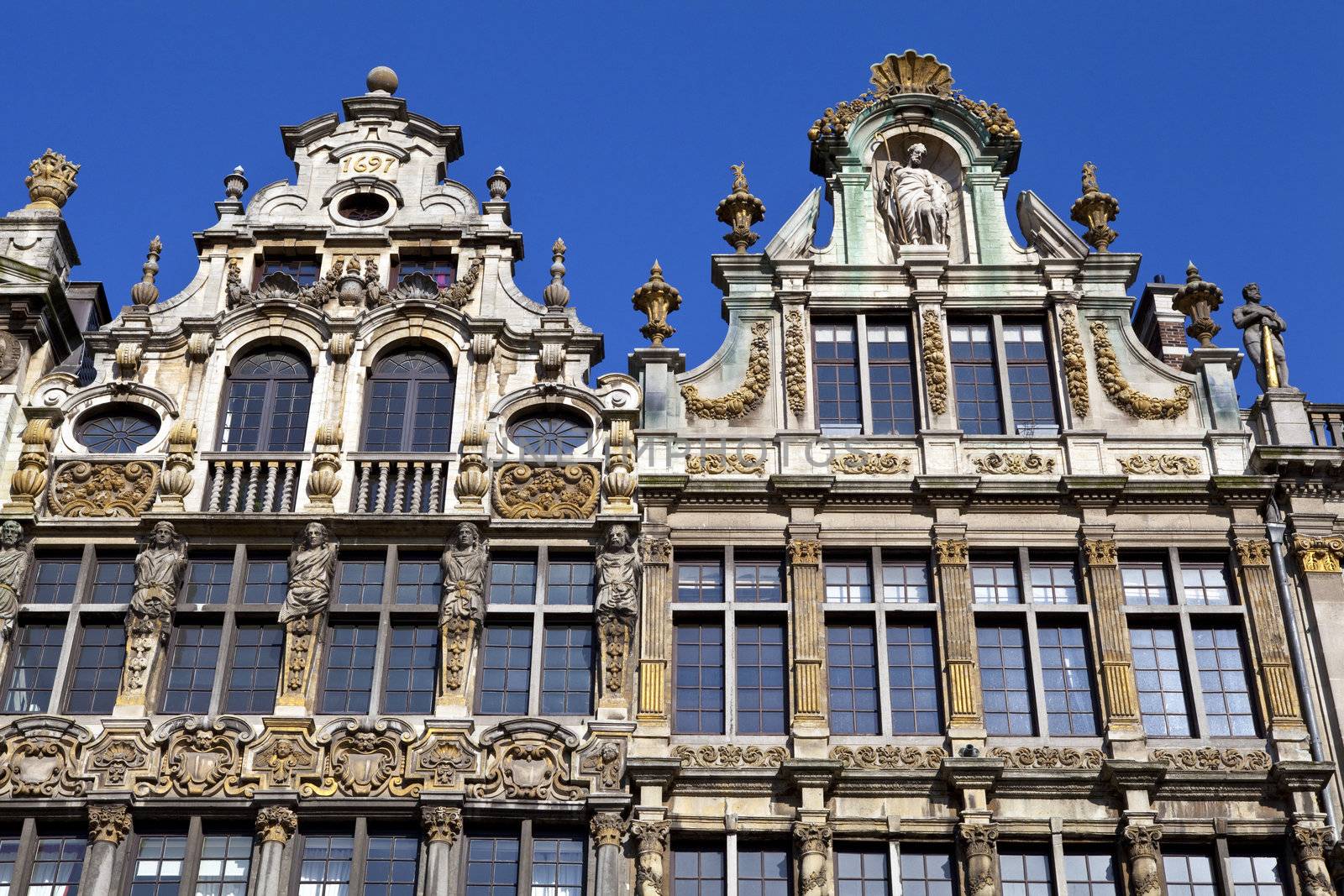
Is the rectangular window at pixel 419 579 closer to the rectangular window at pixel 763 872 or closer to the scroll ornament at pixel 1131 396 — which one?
the rectangular window at pixel 763 872

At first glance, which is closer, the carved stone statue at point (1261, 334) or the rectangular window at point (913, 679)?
the rectangular window at point (913, 679)

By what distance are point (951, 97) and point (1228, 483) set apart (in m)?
7.09

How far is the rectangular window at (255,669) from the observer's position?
68.3ft

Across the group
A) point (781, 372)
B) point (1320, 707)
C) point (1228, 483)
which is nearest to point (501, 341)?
point (781, 372)

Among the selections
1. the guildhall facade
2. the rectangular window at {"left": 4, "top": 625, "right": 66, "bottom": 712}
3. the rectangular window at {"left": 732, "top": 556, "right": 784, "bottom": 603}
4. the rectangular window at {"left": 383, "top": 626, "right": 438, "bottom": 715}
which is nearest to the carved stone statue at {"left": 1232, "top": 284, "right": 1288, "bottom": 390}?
the guildhall facade

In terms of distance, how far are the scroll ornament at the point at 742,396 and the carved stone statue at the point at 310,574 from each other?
4.66 m

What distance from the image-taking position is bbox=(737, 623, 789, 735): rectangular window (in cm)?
2070

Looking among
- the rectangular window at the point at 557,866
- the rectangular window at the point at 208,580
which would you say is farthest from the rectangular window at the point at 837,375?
the rectangular window at the point at 208,580

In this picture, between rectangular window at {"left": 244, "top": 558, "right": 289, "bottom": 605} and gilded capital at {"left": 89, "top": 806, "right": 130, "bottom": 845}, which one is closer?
gilded capital at {"left": 89, "top": 806, "right": 130, "bottom": 845}

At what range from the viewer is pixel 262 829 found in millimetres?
19672

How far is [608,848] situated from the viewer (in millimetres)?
19500

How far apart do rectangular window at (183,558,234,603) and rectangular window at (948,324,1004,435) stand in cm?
894

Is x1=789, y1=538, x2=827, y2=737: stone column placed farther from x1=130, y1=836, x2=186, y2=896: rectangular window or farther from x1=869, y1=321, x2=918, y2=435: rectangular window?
x1=130, y1=836, x2=186, y2=896: rectangular window

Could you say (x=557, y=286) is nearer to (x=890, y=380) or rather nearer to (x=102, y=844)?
(x=890, y=380)
